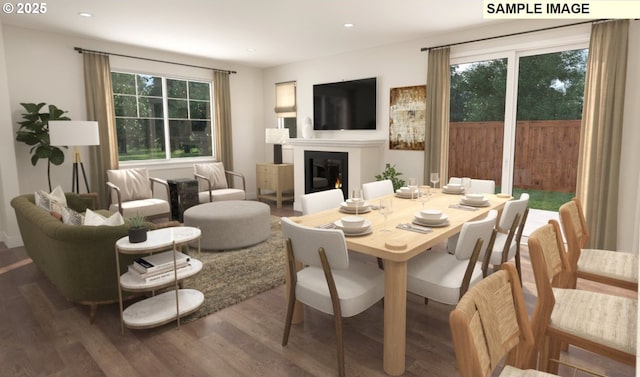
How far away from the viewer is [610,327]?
1.58 metres

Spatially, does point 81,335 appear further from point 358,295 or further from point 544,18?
point 544,18

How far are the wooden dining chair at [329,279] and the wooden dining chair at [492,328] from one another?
801mm

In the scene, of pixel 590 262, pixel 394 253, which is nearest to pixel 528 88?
pixel 590 262

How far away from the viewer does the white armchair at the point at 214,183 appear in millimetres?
5750

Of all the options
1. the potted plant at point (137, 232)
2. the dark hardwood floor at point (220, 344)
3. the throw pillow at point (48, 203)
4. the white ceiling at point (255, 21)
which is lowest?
the dark hardwood floor at point (220, 344)

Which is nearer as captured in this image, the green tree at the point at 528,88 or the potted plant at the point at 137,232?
the potted plant at the point at 137,232

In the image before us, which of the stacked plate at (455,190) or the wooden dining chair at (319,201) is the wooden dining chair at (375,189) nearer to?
the wooden dining chair at (319,201)

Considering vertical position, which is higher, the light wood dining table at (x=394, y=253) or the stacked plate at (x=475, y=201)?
the stacked plate at (x=475, y=201)

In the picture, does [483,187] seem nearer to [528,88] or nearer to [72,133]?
[528,88]

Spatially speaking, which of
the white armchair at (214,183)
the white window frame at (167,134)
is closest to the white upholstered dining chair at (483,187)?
the white armchair at (214,183)

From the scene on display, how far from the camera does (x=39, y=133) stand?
4.48 meters

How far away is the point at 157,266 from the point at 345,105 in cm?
433

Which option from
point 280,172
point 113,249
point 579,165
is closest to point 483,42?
point 579,165

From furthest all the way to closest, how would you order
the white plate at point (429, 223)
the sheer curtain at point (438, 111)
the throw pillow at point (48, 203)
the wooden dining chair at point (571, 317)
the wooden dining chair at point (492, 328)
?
1. the sheer curtain at point (438, 111)
2. the throw pillow at point (48, 203)
3. the white plate at point (429, 223)
4. the wooden dining chair at point (571, 317)
5. the wooden dining chair at point (492, 328)
